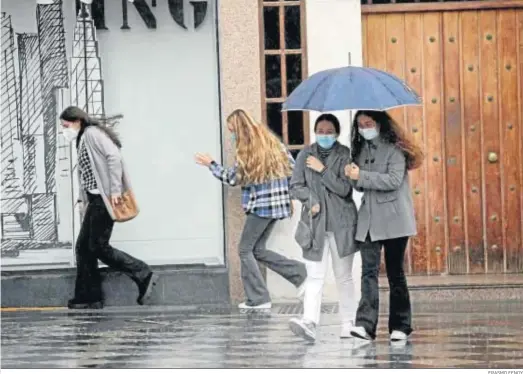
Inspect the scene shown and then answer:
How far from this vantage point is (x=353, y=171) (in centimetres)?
1088

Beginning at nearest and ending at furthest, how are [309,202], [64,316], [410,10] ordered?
[309,202]
[64,316]
[410,10]

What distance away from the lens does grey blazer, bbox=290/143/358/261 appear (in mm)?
11156

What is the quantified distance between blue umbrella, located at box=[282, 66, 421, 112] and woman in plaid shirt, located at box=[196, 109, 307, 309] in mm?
2047

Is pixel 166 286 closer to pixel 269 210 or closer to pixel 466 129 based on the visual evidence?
pixel 269 210

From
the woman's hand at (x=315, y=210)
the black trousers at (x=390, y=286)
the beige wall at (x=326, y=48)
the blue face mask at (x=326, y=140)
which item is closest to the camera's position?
the black trousers at (x=390, y=286)

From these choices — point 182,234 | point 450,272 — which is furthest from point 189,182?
point 450,272

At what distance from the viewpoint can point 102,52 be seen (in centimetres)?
1412

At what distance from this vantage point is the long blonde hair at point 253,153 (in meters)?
13.2

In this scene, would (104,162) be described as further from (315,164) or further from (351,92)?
(351,92)

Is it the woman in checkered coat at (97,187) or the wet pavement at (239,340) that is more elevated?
the woman in checkered coat at (97,187)

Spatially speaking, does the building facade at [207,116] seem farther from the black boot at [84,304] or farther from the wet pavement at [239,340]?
the wet pavement at [239,340]

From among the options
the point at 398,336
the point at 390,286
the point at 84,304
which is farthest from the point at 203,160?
the point at 398,336

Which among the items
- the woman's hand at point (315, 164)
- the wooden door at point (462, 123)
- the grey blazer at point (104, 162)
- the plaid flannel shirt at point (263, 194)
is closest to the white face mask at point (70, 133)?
the grey blazer at point (104, 162)

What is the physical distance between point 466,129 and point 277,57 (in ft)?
6.20
